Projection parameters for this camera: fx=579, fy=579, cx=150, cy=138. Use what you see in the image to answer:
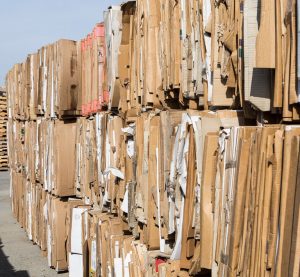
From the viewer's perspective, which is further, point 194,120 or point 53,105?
point 53,105

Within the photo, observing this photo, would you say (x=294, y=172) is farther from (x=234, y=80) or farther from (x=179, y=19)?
(x=179, y=19)

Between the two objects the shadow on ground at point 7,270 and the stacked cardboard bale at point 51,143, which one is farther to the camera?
the shadow on ground at point 7,270

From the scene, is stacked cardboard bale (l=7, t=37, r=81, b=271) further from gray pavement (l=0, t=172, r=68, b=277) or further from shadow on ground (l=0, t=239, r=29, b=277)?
shadow on ground (l=0, t=239, r=29, b=277)

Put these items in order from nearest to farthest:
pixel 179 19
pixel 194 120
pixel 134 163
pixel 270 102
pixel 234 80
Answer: pixel 270 102 → pixel 234 80 → pixel 194 120 → pixel 179 19 → pixel 134 163

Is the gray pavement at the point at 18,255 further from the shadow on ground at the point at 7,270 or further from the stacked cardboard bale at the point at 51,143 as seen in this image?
the stacked cardboard bale at the point at 51,143

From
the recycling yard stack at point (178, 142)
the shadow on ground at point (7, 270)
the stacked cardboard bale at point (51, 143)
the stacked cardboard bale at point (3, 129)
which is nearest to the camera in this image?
the recycling yard stack at point (178, 142)

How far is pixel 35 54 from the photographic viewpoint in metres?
8.59

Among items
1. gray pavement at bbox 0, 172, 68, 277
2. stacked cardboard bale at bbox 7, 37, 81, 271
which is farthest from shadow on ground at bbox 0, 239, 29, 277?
stacked cardboard bale at bbox 7, 37, 81, 271

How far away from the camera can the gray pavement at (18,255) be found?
7.32m

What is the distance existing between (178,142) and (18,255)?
18.0ft

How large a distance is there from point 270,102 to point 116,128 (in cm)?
271

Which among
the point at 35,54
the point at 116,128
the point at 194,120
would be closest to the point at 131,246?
the point at 116,128

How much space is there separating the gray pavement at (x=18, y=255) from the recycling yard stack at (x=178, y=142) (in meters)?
0.41

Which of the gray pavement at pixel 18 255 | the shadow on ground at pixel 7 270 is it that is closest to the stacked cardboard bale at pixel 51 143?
the gray pavement at pixel 18 255
